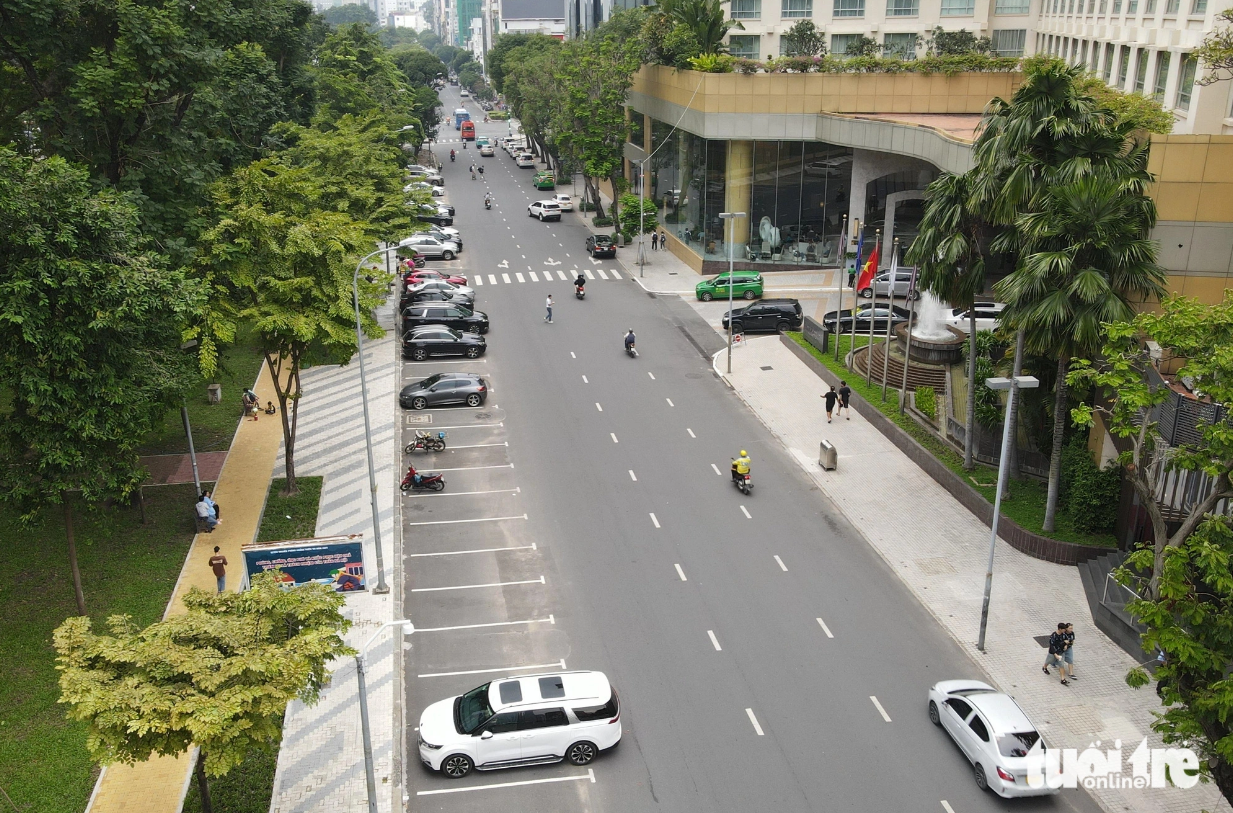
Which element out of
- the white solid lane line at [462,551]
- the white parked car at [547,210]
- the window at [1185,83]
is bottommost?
the white solid lane line at [462,551]

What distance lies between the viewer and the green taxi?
56438mm

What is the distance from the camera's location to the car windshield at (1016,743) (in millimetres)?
20281

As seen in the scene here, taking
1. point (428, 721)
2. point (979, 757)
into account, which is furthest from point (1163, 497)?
point (428, 721)

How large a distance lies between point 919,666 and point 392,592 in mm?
13878

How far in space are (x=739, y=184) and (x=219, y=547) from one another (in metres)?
40.8

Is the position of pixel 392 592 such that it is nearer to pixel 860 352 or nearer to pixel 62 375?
pixel 62 375

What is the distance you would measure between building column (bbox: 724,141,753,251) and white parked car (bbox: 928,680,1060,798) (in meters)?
41.8

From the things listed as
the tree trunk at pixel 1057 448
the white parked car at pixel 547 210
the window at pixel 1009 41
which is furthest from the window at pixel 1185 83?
the white parked car at pixel 547 210

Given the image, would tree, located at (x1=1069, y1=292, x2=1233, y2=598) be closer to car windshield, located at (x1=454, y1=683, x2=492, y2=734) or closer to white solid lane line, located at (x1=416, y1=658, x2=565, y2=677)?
white solid lane line, located at (x1=416, y1=658, x2=565, y2=677)

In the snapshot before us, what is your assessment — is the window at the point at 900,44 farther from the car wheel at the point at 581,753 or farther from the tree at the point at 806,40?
the car wheel at the point at 581,753

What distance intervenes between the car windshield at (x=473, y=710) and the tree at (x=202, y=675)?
11.2 feet

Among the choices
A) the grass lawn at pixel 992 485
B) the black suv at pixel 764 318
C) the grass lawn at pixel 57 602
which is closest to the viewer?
the grass lawn at pixel 57 602

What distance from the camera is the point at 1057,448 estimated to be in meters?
29.0

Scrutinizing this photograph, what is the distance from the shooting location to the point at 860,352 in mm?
45812
